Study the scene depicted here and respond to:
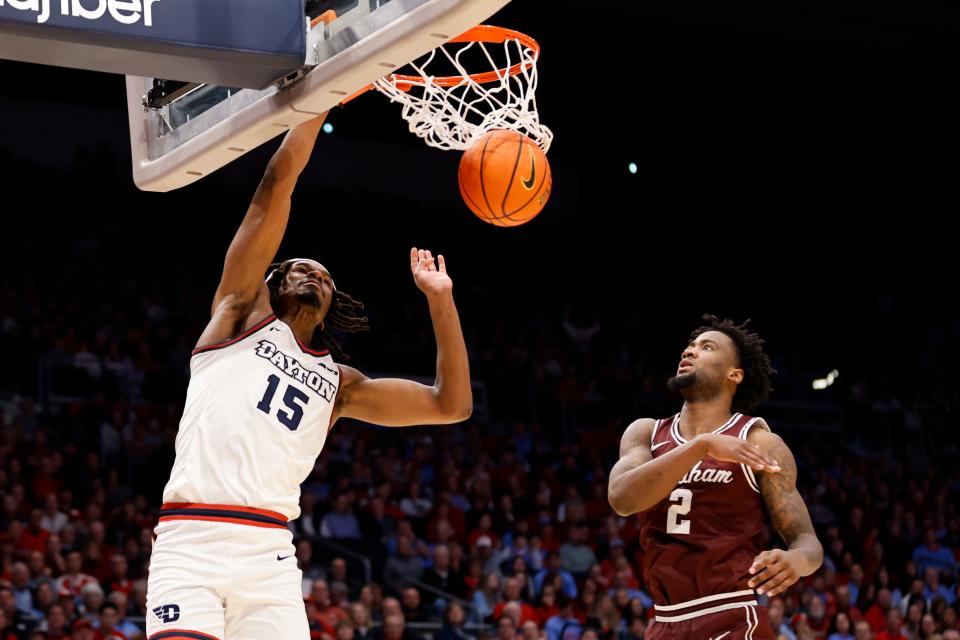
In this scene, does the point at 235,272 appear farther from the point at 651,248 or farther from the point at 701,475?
the point at 651,248

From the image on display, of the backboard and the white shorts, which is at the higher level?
the backboard

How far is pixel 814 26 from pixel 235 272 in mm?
13419

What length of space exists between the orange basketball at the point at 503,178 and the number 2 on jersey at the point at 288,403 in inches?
55.7

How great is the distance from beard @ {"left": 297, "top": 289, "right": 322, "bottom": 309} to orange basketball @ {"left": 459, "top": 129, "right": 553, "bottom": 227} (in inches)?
43.1

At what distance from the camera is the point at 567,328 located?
18.2 metres

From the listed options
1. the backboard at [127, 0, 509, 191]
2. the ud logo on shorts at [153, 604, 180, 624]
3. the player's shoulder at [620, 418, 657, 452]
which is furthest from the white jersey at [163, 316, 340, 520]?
the player's shoulder at [620, 418, 657, 452]

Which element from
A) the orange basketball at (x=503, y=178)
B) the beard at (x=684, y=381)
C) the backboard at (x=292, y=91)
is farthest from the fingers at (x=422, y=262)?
the beard at (x=684, y=381)

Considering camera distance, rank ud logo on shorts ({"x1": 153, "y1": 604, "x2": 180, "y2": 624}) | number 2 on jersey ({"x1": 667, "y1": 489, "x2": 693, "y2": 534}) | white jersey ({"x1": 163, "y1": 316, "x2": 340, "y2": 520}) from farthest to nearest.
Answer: number 2 on jersey ({"x1": 667, "y1": 489, "x2": 693, "y2": 534})
white jersey ({"x1": 163, "y1": 316, "x2": 340, "y2": 520})
ud logo on shorts ({"x1": 153, "y1": 604, "x2": 180, "y2": 624})

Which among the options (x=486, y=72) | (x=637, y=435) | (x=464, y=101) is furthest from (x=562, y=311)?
(x=637, y=435)

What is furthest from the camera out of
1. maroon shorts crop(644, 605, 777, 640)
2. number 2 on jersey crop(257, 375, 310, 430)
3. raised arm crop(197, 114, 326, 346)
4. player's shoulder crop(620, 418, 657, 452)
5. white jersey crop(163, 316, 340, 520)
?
player's shoulder crop(620, 418, 657, 452)

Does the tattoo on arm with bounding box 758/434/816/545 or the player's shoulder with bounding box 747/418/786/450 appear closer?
the tattoo on arm with bounding box 758/434/816/545

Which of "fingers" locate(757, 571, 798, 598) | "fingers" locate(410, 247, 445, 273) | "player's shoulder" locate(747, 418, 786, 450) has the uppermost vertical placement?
"fingers" locate(410, 247, 445, 273)

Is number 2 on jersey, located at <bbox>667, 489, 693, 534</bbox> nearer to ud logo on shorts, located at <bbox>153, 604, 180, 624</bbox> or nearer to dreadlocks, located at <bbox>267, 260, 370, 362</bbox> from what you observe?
dreadlocks, located at <bbox>267, 260, 370, 362</bbox>

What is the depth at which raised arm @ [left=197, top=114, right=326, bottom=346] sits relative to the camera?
14.1 feet
